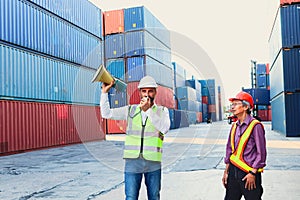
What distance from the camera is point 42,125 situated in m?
17.3

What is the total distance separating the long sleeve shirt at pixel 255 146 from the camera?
3.45m

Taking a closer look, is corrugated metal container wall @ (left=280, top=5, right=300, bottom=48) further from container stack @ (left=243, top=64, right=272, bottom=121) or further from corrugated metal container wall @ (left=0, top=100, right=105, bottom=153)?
container stack @ (left=243, top=64, right=272, bottom=121)

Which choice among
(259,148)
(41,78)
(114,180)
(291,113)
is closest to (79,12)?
(41,78)

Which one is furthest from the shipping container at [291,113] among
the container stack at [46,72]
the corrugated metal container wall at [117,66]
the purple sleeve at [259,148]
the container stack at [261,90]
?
the container stack at [261,90]

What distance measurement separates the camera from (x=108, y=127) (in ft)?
111

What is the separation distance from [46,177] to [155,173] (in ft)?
20.3

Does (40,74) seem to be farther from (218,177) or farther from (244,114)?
(244,114)

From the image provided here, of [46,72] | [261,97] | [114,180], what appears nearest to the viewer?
[114,180]

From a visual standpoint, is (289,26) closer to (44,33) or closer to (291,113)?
(291,113)

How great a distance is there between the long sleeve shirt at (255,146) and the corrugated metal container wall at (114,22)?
27886 mm

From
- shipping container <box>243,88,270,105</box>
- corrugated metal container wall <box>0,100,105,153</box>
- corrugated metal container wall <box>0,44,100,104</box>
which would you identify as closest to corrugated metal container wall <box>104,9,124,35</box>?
corrugated metal container wall <box>0,44,100,104</box>

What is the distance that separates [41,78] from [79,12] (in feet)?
22.3

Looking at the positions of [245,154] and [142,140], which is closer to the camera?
[142,140]

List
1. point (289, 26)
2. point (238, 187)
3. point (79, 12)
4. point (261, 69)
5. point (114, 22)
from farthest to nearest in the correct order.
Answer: point (261, 69)
point (114, 22)
point (79, 12)
point (289, 26)
point (238, 187)
